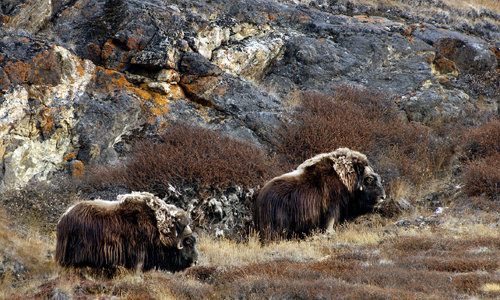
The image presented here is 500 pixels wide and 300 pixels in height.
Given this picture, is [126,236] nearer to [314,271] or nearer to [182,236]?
[182,236]

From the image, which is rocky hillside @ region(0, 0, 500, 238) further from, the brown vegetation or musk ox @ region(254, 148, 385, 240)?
musk ox @ region(254, 148, 385, 240)

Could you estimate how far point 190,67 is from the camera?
45.7 feet

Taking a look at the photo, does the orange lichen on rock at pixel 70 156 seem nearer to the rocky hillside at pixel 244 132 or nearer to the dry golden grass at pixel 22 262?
the rocky hillside at pixel 244 132

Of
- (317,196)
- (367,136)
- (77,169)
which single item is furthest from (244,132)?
(77,169)

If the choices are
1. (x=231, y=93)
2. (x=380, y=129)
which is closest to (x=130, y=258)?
(x=231, y=93)

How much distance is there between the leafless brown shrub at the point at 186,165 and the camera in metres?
9.96

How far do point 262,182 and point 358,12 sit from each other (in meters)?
14.1

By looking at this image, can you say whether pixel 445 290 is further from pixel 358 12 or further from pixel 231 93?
pixel 358 12

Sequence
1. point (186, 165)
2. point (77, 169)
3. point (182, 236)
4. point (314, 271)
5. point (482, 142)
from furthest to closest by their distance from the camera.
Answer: point (482, 142), point (77, 169), point (186, 165), point (182, 236), point (314, 271)

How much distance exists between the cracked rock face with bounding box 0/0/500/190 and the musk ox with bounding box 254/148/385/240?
4.21 meters

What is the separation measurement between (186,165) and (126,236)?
405cm

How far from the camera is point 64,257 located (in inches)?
237

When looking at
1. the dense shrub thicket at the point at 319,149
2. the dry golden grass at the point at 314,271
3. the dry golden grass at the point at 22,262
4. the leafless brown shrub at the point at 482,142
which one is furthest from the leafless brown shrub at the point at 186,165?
the leafless brown shrub at the point at 482,142

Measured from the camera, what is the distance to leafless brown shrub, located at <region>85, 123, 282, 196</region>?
9.96m
